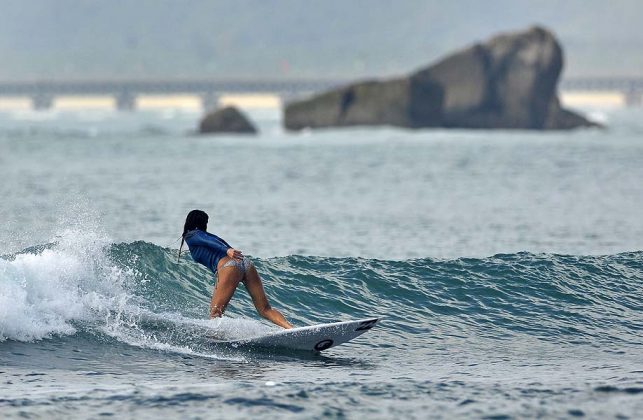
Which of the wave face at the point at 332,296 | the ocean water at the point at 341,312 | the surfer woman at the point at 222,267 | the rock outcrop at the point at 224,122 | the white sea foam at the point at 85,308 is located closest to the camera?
the ocean water at the point at 341,312

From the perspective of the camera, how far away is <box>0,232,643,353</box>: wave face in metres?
15.6

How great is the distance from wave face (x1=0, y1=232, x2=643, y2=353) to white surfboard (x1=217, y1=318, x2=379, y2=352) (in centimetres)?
27

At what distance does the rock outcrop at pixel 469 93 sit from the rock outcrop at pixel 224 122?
7.11 meters

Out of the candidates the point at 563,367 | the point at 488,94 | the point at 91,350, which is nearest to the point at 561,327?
the point at 563,367

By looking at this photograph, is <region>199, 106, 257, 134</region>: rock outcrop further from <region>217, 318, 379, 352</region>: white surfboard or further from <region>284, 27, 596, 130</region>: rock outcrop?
<region>217, 318, 379, 352</region>: white surfboard

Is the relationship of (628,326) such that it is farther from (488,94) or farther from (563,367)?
(488,94)

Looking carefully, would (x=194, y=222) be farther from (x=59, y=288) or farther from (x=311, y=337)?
(x=59, y=288)

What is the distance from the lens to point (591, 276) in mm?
20875

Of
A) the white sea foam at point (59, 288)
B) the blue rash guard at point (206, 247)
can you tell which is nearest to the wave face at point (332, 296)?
the white sea foam at point (59, 288)

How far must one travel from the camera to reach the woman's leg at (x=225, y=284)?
1470cm

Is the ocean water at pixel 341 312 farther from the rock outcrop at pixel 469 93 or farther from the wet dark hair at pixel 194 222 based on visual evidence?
the rock outcrop at pixel 469 93

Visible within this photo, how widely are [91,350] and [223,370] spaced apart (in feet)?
6.96

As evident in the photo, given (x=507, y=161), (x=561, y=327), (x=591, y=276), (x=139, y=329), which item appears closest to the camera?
(x=139, y=329)

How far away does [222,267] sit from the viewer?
14758 mm
